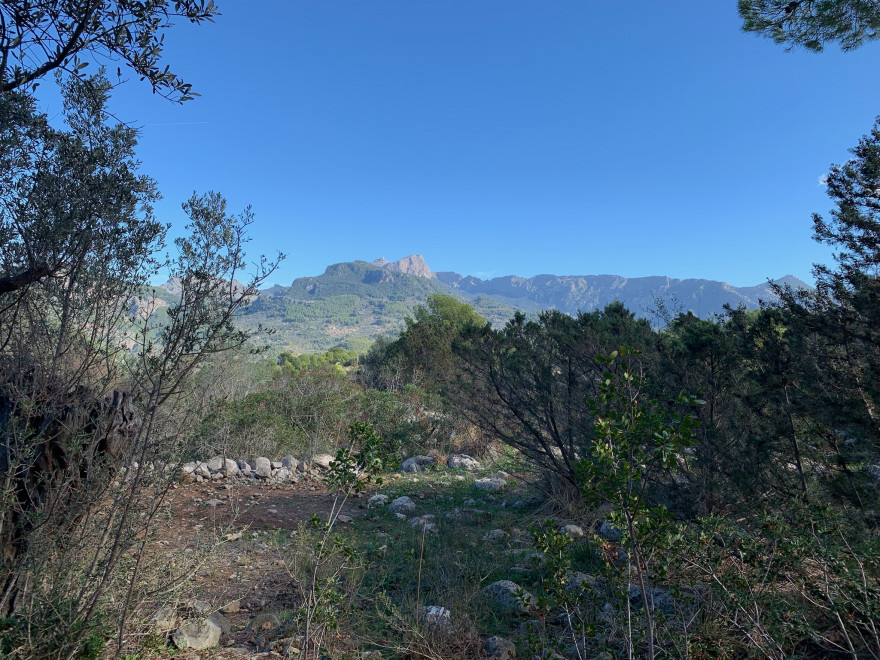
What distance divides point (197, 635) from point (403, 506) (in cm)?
365

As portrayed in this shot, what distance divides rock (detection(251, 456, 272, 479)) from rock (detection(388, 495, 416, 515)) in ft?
8.55

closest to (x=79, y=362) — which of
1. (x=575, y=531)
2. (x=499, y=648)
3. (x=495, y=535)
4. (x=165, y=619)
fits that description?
(x=165, y=619)

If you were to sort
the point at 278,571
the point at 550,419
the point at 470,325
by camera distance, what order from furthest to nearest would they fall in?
the point at 470,325 → the point at 550,419 → the point at 278,571

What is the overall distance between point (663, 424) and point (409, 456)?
8.73 m

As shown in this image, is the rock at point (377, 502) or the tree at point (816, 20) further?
the rock at point (377, 502)

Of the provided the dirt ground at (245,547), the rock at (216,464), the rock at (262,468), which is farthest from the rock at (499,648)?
the rock at (216,464)

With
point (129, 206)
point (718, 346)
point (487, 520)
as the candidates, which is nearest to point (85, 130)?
point (129, 206)

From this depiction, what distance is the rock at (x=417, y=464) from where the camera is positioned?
905cm

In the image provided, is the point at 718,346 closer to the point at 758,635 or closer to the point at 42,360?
the point at 758,635

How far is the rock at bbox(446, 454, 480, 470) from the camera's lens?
364 inches

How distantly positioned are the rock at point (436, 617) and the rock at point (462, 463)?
6026 millimetres

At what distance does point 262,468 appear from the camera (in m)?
7.75

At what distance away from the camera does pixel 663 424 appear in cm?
179

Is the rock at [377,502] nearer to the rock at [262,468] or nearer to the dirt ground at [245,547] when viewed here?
the dirt ground at [245,547]
